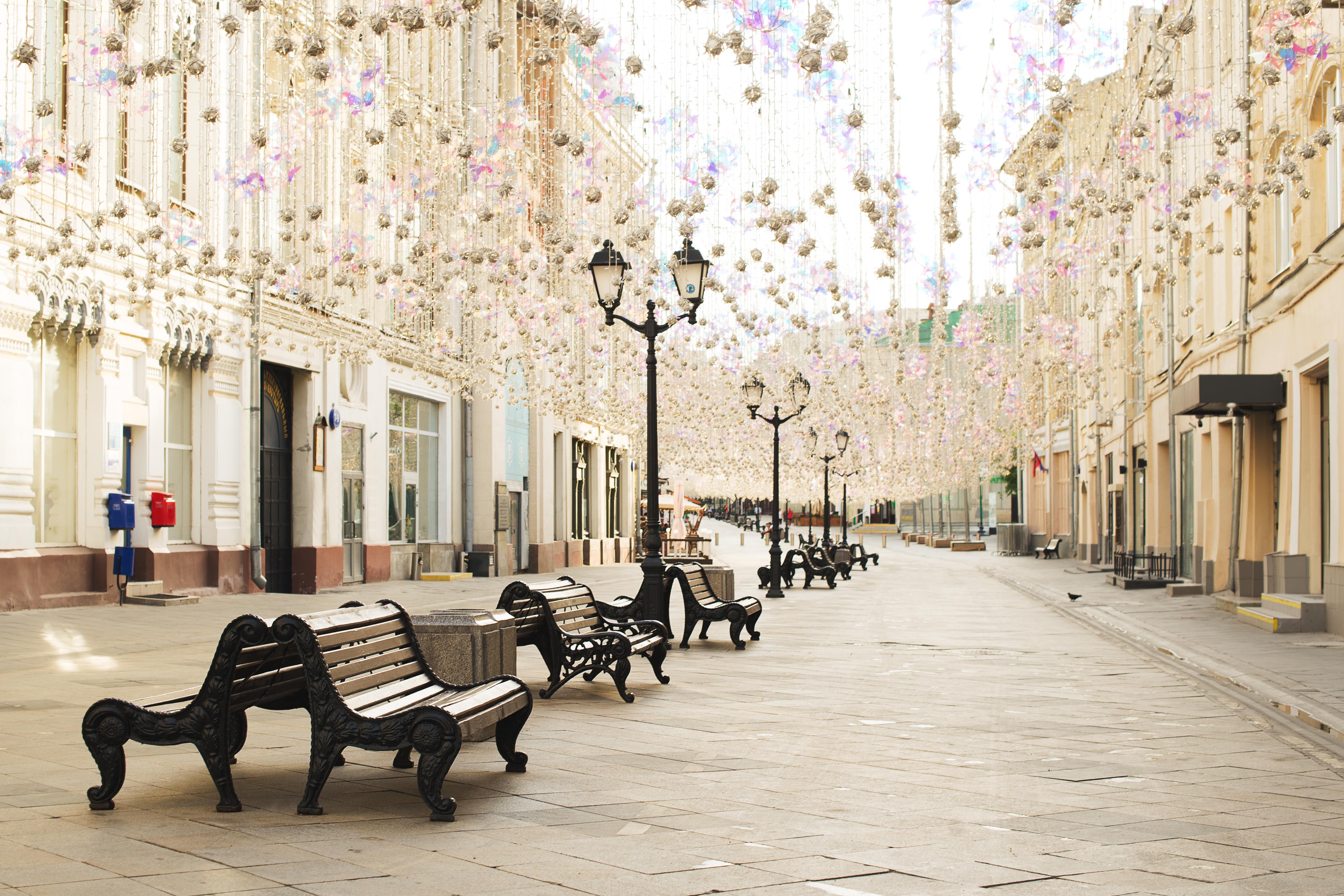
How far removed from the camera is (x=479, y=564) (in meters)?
32.3

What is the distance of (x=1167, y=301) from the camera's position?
89.6ft

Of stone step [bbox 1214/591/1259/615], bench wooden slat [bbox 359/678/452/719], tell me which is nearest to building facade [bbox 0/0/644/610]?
bench wooden slat [bbox 359/678/452/719]

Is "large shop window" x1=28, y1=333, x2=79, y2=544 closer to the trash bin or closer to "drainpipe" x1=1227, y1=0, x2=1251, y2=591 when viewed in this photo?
the trash bin

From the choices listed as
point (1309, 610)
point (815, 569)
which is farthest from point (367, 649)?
point (815, 569)

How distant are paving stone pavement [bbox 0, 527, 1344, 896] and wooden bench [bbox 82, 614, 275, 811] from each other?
13 cm

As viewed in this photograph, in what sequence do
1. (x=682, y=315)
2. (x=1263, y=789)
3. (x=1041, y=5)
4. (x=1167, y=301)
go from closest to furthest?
(x=1263, y=789) < (x=1041, y=5) < (x=682, y=315) < (x=1167, y=301)

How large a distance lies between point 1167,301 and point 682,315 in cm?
1642

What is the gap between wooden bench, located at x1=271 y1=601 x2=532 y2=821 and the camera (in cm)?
551

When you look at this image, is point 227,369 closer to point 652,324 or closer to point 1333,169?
point 652,324

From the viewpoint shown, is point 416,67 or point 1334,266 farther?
point 1334,266

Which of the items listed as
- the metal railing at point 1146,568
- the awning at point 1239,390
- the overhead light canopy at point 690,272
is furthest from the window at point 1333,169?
the metal railing at point 1146,568

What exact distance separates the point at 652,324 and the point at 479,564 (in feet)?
64.9

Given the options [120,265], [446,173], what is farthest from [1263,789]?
[120,265]

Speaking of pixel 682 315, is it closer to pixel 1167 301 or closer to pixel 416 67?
pixel 416 67
